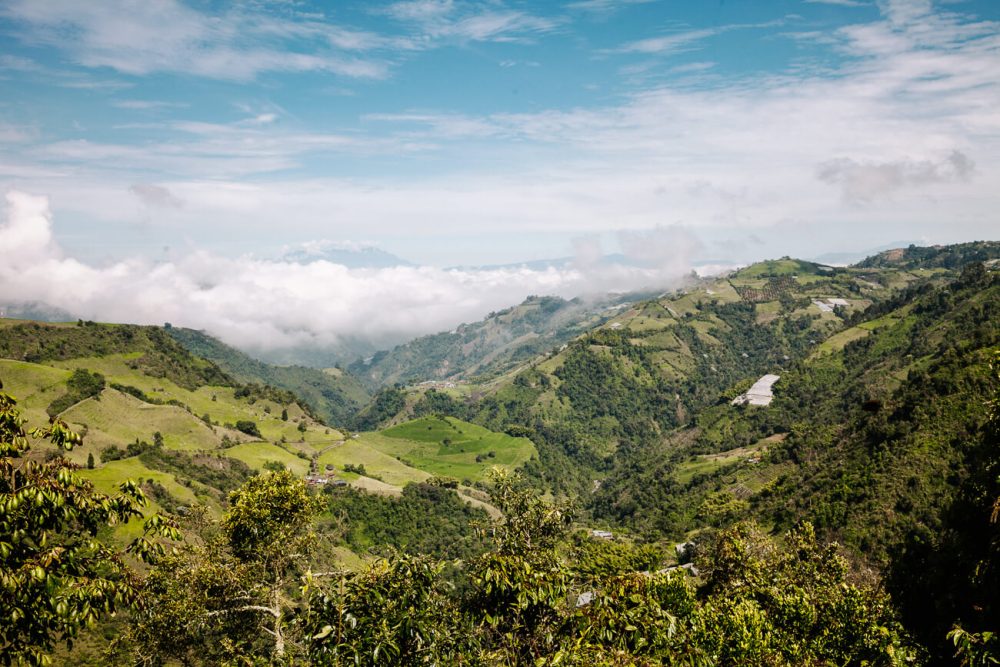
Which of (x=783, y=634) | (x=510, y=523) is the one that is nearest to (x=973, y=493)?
(x=783, y=634)

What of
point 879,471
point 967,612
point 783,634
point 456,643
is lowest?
point 879,471

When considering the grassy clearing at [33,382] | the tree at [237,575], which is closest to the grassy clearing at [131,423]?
Result: the grassy clearing at [33,382]

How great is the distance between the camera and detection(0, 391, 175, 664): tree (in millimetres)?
9195

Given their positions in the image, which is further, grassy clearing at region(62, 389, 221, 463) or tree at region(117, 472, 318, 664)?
grassy clearing at region(62, 389, 221, 463)

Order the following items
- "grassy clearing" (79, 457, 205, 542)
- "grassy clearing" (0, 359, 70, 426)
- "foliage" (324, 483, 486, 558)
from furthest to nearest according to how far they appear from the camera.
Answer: "grassy clearing" (0, 359, 70, 426) < "foliage" (324, 483, 486, 558) < "grassy clearing" (79, 457, 205, 542)

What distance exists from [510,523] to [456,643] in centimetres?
630

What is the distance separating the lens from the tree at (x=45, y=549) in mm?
9195

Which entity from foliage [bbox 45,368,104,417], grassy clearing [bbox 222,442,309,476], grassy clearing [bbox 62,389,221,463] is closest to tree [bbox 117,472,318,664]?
grassy clearing [bbox 62,389,221,463]

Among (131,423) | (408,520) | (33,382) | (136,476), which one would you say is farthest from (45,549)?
(33,382)

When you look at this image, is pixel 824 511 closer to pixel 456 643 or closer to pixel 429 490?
pixel 456 643

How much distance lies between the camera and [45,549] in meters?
9.91

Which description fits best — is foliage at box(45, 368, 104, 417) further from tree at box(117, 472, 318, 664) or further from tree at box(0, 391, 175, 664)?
tree at box(0, 391, 175, 664)

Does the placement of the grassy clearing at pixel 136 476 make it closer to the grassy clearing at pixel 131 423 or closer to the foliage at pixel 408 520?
the grassy clearing at pixel 131 423

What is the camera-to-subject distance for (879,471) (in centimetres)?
9569
